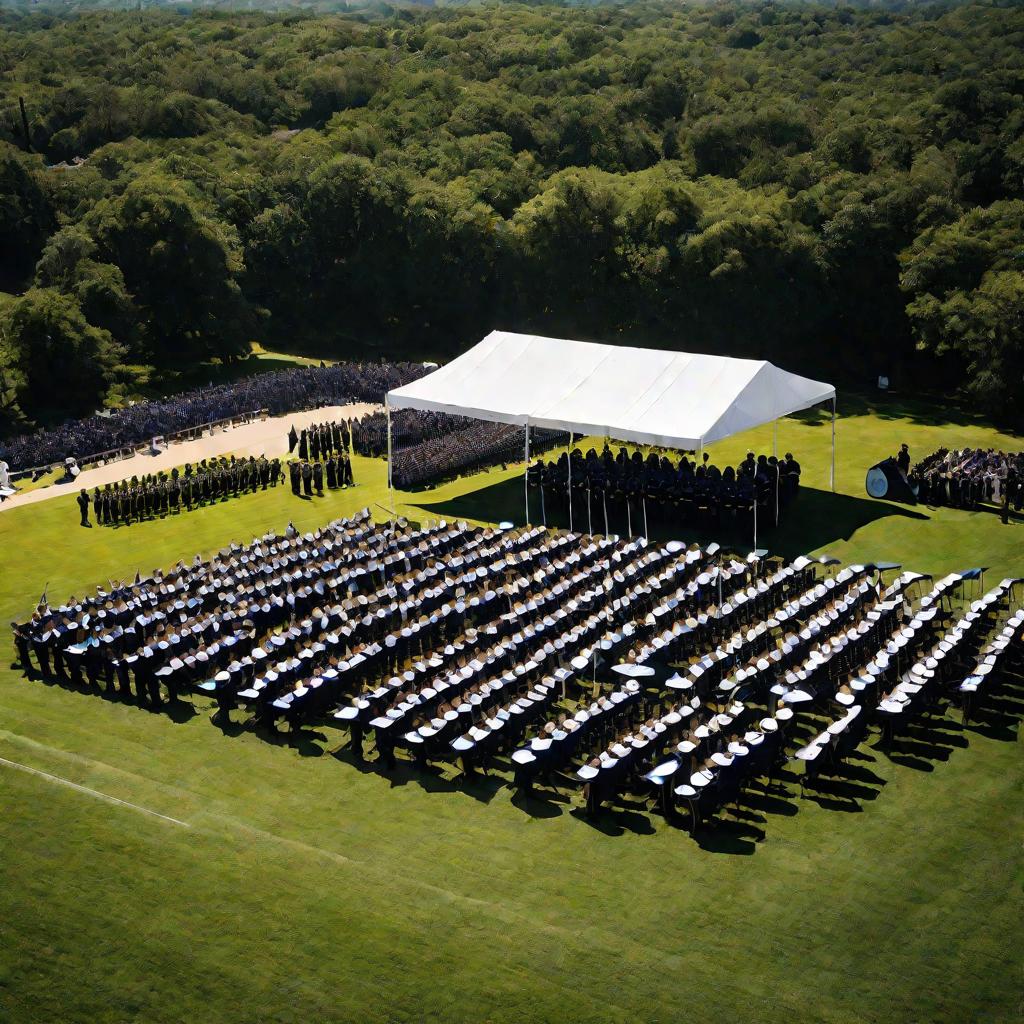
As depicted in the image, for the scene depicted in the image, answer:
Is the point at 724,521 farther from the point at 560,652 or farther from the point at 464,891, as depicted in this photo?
the point at 464,891

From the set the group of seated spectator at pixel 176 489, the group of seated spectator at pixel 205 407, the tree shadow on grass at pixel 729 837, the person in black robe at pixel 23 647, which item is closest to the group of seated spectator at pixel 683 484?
the group of seated spectator at pixel 176 489

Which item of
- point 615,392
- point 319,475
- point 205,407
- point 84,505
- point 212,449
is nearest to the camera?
point 615,392

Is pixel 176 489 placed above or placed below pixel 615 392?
below

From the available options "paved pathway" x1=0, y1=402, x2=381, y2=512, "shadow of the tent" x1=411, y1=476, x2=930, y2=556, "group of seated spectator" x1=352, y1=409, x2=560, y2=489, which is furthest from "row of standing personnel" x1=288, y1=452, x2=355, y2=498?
"paved pathway" x1=0, y1=402, x2=381, y2=512

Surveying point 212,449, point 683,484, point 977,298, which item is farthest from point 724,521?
point 212,449

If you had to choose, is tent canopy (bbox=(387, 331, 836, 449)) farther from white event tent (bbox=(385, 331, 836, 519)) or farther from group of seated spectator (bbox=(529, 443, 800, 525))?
group of seated spectator (bbox=(529, 443, 800, 525))
